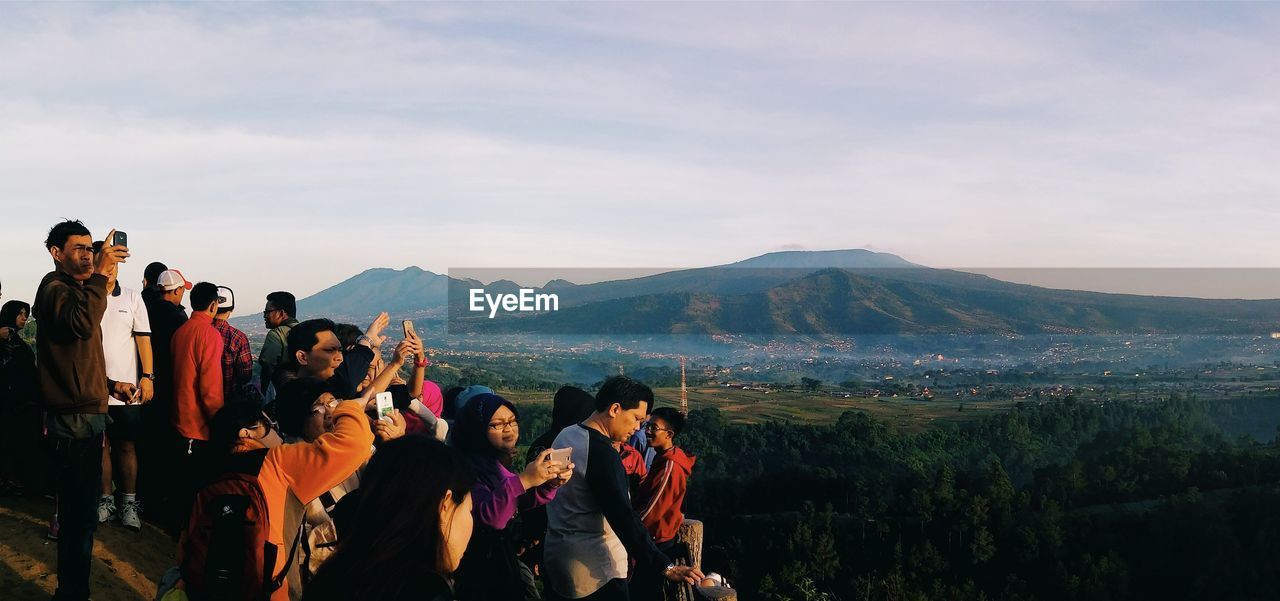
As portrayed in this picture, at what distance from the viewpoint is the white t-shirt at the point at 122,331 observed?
20.1 feet

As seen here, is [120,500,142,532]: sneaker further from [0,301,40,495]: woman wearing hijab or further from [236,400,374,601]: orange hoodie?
[236,400,374,601]: orange hoodie

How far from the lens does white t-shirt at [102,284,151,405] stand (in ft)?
20.1

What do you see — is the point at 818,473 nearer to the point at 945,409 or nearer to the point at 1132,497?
the point at 1132,497

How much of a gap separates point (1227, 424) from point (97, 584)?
5985 inches

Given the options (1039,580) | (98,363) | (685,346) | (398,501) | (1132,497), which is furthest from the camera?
(685,346)

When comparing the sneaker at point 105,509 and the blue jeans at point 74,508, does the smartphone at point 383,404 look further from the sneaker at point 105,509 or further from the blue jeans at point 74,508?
the sneaker at point 105,509

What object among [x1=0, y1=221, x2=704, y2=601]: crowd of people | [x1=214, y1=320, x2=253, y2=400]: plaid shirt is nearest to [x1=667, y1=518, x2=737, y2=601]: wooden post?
[x1=0, y1=221, x2=704, y2=601]: crowd of people

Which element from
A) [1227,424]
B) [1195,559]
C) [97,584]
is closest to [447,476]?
[97,584]

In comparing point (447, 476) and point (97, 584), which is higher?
point (447, 476)

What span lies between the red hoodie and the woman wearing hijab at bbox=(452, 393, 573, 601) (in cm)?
94

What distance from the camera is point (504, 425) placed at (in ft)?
15.1

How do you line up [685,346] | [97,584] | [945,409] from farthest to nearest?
[685,346] < [945,409] < [97,584]

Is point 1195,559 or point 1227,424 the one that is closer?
point 1195,559

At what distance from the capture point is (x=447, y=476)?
271 cm
